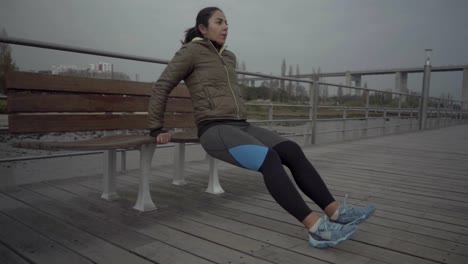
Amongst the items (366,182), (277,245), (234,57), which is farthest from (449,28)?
(277,245)

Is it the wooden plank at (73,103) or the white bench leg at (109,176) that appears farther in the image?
the white bench leg at (109,176)

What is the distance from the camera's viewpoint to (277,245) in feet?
5.04

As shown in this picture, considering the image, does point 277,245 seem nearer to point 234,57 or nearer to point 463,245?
point 463,245

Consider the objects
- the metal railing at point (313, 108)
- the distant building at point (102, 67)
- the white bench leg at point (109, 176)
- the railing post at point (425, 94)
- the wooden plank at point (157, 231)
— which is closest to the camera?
the wooden plank at point (157, 231)

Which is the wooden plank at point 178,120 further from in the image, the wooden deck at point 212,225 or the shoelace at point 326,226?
the shoelace at point 326,226

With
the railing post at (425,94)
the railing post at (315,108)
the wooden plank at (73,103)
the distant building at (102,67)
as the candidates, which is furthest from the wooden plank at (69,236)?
the railing post at (425,94)

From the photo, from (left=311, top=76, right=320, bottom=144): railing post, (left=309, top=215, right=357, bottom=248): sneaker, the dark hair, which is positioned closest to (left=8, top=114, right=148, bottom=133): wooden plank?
the dark hair

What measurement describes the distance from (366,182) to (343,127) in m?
3.60

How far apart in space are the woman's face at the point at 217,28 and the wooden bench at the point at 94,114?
0.58 m

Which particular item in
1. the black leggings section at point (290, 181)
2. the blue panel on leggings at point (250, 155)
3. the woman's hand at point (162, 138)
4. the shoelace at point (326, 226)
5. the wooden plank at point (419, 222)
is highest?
the woman's hand at point (162, 138)

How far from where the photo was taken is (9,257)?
4.39 feet

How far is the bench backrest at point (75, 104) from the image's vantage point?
5.68ft

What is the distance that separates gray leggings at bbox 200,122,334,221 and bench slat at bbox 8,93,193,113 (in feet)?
2.34

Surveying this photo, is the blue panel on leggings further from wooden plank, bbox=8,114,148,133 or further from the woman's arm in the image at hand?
wooden plank, bbox=8,114,148,133
